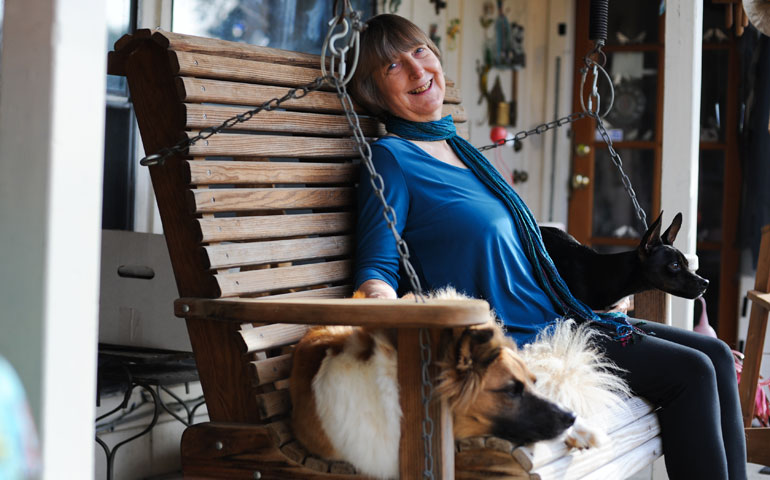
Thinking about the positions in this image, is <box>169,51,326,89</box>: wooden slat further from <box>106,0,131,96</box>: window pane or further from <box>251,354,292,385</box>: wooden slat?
<box>106,0,131,96</box>: window pane

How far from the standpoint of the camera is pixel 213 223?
5.83 feet

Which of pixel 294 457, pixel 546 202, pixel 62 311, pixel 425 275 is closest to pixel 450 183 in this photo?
pixel 425 275

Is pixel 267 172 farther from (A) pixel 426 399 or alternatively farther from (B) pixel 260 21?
(B) pixel 260 21

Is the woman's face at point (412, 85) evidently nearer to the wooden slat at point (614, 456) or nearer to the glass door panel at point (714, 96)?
the wooden slat at point (614, 456)

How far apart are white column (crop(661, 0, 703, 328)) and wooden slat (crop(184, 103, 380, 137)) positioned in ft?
3.23

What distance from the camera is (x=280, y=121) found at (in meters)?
2.05

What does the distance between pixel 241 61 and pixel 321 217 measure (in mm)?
405

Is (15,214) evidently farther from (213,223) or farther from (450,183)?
(450,183)

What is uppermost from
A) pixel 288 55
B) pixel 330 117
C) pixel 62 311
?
pixel 288 55

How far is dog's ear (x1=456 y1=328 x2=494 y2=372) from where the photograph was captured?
145cm

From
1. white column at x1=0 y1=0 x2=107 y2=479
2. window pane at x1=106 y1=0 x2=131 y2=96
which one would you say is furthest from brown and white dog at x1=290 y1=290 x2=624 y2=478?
window pane at x1=106 y1=0 x2=131 y2=96

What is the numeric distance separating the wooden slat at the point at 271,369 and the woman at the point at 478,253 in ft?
0.74

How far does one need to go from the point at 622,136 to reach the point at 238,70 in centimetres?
337

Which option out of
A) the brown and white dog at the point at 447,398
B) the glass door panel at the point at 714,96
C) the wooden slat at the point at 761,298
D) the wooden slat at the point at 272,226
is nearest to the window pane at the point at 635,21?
the glass door panel at the point at 714,96
